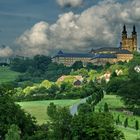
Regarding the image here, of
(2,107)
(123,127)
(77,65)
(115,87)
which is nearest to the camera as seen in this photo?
(2,107)

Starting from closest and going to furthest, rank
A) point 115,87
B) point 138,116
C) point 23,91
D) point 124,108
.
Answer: point 138,116, point 124,108, point 115,87, point 23,91

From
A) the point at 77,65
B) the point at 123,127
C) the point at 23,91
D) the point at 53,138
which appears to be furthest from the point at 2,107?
the point at 77,65

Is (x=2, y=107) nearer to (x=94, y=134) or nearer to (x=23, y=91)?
(x=94, y=134)

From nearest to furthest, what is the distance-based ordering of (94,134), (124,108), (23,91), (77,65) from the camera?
(94,134) < (124,108) < (23,91) < (77,65)

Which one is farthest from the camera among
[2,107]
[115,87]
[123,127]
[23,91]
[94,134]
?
[23,91]

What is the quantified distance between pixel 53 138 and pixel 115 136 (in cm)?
453

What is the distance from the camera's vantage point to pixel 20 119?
134ft

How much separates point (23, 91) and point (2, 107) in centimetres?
8064

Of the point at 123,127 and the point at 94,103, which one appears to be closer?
the point at 123,127

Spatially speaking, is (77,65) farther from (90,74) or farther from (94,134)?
(94,134)

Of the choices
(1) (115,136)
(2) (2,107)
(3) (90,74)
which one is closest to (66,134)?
(1) (115,136)

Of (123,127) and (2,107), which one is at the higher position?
(2,107)

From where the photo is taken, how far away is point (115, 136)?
36781 mm

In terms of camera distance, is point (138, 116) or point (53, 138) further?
point (138, 116)
